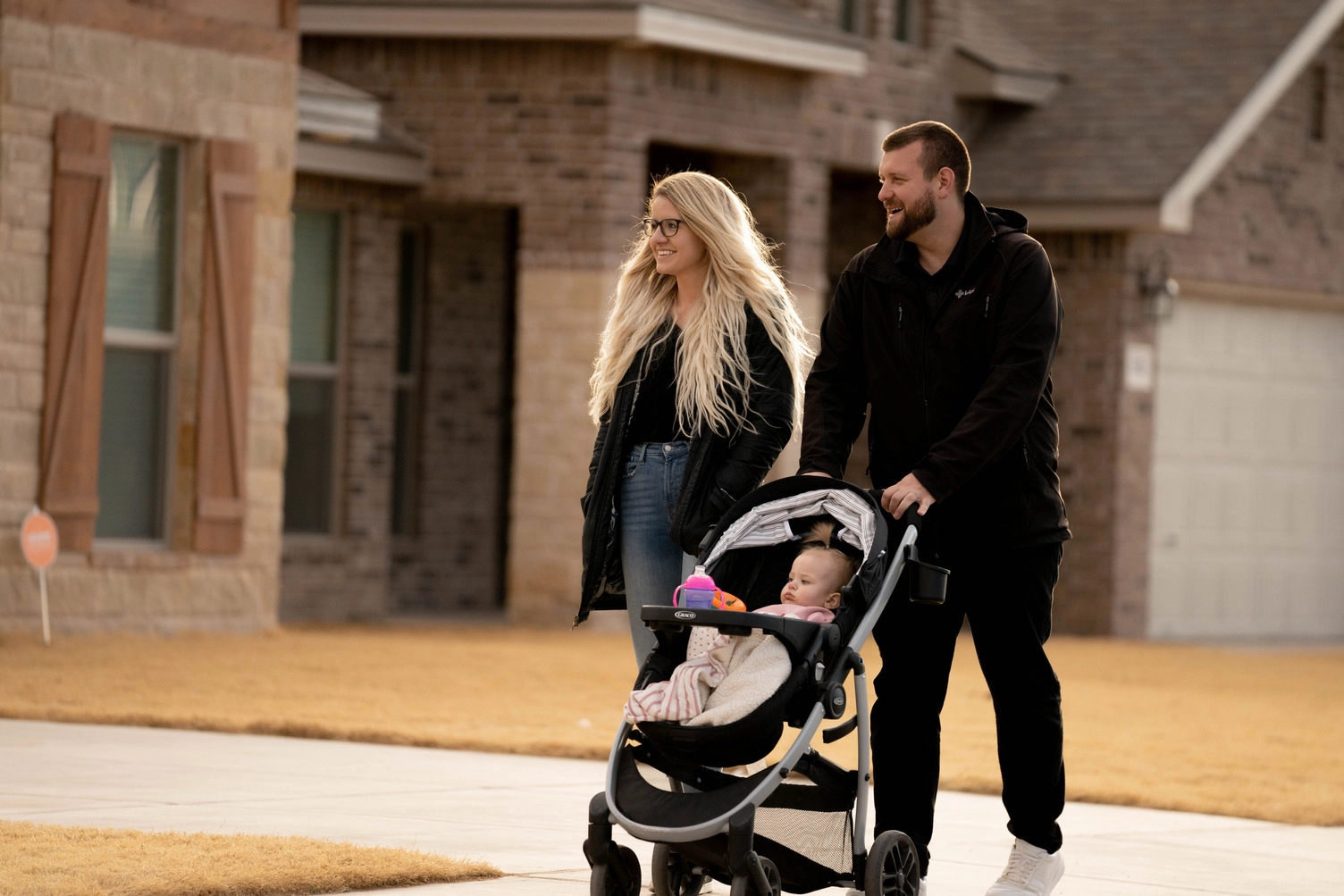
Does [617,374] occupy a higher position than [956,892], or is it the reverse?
[617,374]

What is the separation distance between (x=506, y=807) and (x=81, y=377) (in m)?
5.83

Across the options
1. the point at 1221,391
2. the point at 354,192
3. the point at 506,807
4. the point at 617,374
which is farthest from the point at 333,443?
the point at 617,374

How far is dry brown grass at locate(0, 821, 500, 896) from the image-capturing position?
201 inches

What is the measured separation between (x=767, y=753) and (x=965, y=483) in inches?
35.7

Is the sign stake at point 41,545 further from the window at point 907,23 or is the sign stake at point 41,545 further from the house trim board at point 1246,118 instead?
the house trim board at point 1246,118

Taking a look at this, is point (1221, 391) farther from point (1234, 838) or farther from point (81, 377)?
point (1234, 838)

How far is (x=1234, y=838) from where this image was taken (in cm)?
710

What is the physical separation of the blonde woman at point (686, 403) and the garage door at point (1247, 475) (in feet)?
39.8

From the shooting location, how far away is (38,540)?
37.9ft

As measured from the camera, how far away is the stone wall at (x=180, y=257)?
11695mm

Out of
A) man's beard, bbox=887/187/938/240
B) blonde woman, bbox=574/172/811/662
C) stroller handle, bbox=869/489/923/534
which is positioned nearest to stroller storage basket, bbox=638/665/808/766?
stroller handle, bbox=869/489/923/534

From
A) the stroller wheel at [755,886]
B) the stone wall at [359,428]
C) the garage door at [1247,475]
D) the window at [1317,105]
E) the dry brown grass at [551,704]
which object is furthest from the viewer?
the window at [1317,105]

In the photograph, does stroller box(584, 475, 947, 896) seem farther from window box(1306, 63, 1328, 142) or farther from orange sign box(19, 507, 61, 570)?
window box(1306, 63, 1328, 142)

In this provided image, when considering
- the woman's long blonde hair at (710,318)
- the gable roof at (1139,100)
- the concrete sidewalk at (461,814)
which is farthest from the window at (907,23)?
the woman's long blonde hair at (710,318)
